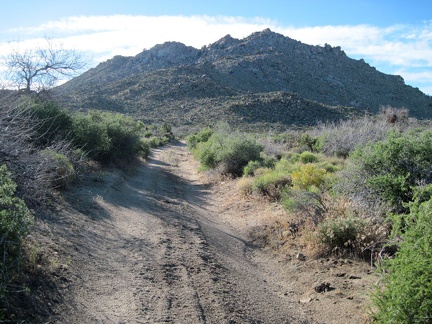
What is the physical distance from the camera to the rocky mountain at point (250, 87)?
5422 centimetres

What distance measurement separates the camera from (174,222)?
421 inches

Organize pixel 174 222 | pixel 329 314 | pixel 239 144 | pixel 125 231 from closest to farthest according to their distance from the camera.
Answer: pixel 329 314
pixel 125 231
pixel 174 222
pixel 239 144

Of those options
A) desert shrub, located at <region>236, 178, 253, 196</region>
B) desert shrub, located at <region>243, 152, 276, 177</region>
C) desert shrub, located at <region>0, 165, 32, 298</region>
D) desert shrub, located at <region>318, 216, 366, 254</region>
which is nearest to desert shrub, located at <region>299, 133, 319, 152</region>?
desert shrub, located at <region>243, 152, 276, 177</region>

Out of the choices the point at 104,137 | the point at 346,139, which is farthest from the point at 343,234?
the point at 346,139

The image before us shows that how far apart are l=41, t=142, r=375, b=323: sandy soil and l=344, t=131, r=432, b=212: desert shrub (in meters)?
1.94

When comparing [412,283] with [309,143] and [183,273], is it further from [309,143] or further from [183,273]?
[309,143]

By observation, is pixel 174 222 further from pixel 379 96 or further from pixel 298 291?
pixel 379 96

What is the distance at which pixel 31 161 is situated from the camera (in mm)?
8117

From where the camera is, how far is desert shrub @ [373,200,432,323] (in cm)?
426

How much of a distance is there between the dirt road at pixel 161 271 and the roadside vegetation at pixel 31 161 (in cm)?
73

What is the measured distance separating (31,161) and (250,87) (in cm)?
6321

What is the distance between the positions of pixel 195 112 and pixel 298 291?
52.4m

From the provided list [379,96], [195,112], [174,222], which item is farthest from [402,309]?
[379,96]

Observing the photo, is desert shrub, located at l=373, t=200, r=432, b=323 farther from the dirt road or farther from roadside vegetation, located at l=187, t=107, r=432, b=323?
the dirt road
